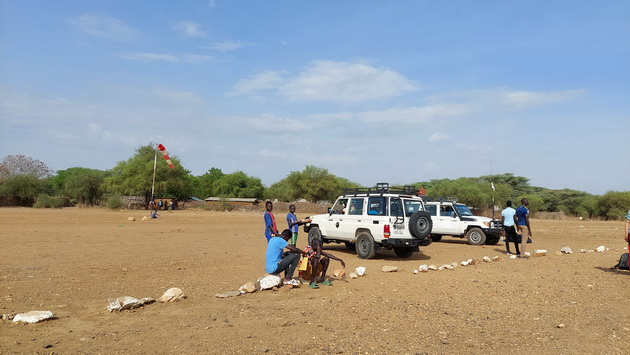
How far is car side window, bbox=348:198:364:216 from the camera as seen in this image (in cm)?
1511

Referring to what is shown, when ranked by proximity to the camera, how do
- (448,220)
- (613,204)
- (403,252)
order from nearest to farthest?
(403,252), (448,220), (613,204)

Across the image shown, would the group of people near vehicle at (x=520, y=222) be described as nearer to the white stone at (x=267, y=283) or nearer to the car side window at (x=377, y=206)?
the car side window at (x=377, y=206)

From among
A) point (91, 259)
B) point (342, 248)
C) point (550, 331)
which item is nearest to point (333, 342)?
point (550, 331)

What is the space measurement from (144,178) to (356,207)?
165 ft

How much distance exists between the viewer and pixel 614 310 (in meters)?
7.94

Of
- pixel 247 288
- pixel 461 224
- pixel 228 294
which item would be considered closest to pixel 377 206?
pixel 247 288

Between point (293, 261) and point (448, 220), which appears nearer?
point (293, 261)

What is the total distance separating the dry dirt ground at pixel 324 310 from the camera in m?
6.00

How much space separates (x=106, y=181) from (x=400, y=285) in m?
59.8

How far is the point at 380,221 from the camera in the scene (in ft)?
46.6

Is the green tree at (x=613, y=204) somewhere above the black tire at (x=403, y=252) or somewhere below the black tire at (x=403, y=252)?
above

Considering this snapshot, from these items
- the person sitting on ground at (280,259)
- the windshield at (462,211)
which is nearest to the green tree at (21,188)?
the windshield at (462,211)

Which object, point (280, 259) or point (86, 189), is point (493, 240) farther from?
point (86, 189)

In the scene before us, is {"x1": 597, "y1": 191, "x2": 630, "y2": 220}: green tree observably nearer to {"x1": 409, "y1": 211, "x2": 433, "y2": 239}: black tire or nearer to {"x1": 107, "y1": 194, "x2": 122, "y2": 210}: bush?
{"x1": 409, "y1": 211, "x2": 433, "y2": 239}: black tire
